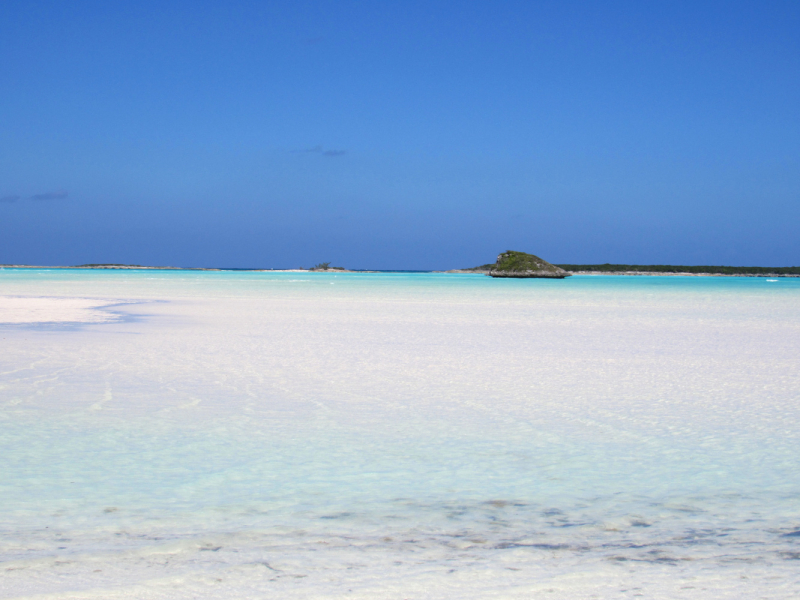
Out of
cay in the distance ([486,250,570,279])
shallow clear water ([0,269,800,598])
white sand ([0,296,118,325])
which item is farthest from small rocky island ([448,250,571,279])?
shallow clear water ([0,269,800,598])

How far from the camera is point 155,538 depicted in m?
3.75

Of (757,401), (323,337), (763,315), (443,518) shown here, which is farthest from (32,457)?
(763,315)

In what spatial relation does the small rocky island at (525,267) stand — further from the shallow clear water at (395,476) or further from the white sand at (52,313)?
the shallow clear water at (395,476)

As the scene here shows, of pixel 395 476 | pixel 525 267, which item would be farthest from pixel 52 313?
pixel 525 267

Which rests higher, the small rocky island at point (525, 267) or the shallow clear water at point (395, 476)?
the small rocky island at point (525, 267)

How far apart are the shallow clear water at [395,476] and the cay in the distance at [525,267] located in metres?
82.8

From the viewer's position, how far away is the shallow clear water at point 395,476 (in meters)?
3.32

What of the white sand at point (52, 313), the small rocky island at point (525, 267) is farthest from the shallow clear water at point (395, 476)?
the small rocky island at point (525, 267)

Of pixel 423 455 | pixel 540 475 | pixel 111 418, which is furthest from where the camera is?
pixel 111 418

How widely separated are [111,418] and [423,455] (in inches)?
119

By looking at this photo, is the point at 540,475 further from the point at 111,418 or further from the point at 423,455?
the point at 111,418

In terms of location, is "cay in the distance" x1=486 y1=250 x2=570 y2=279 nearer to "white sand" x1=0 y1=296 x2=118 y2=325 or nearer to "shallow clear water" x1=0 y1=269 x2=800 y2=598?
"white sand" x1=0 y1=296 x2=118 y2=325

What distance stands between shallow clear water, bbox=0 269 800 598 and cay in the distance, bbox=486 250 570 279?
8283 cm

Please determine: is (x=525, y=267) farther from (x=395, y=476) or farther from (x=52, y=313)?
(x=395, y=476)
